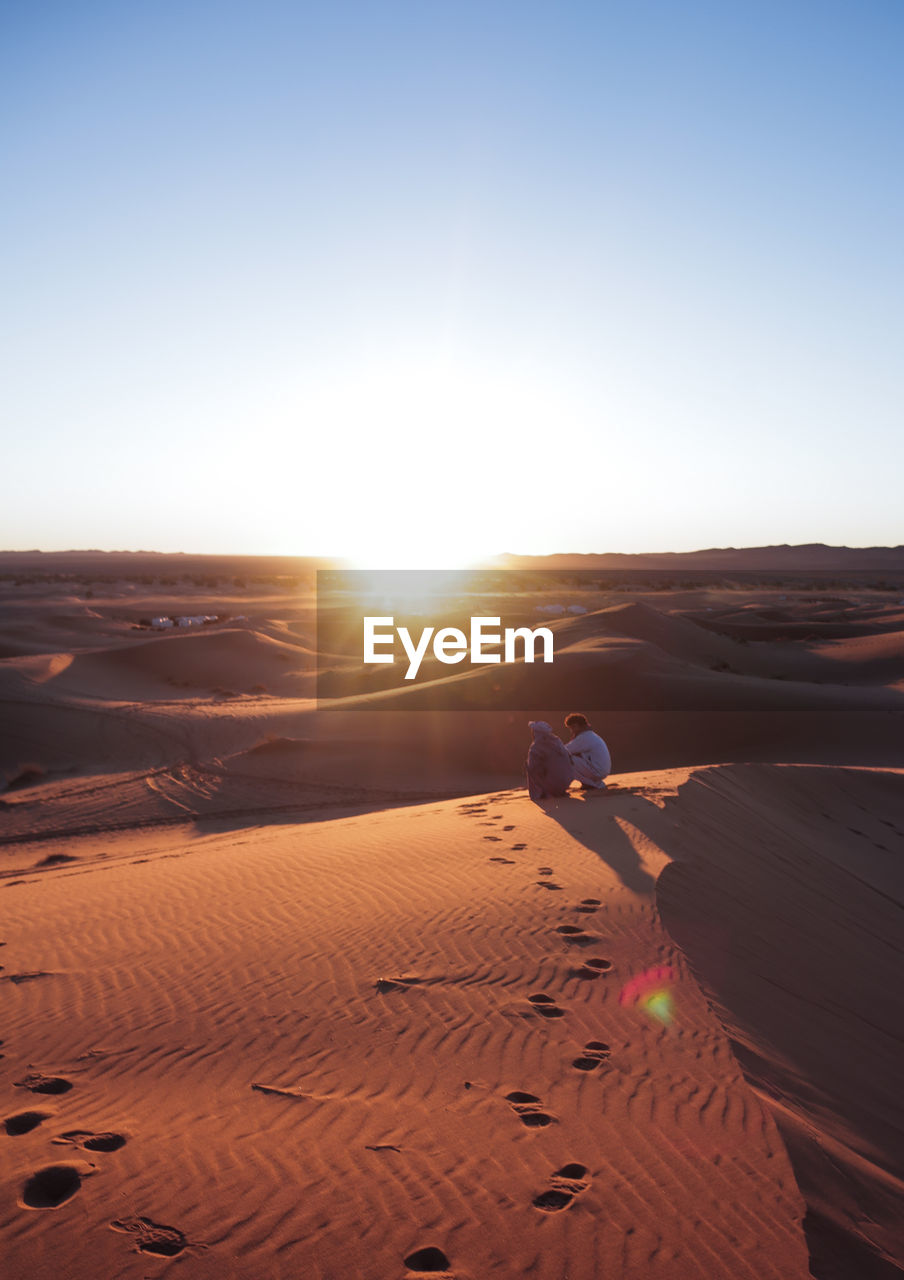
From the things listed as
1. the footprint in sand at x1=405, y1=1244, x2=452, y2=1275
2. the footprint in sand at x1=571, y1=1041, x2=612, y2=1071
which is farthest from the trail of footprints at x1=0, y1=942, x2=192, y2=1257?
the footprint in sand at x1=571, y1=1041, x2=612, y2=1071

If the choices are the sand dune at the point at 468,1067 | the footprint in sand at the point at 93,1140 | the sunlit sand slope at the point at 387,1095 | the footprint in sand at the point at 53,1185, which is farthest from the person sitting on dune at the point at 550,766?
the footprint in sand at the point at 53,1185

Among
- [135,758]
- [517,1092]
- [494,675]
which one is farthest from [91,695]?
[517,1092]

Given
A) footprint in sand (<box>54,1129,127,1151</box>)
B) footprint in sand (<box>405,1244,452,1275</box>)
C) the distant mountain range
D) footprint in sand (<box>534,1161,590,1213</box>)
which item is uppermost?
the distant mountain range

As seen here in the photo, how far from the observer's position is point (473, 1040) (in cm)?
415

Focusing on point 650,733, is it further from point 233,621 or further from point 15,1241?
point 233,621

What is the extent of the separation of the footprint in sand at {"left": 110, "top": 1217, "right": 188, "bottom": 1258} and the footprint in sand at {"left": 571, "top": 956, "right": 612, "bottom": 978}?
102 inches

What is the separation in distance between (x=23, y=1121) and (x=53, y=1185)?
2.03 ft

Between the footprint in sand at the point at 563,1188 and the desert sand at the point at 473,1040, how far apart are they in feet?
0.04

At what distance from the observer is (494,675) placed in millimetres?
20688

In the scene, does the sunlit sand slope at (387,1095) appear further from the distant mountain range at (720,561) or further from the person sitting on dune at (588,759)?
the distant mountain range at (720,561)

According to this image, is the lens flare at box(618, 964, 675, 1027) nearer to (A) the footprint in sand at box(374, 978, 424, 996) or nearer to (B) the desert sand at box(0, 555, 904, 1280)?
(B) the desert sand at box(0, 555, 904, 1280)

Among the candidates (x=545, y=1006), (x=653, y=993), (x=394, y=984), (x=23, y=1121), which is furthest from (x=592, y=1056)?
(x=23, y=1121)

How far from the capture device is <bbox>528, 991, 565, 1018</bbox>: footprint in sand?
4383 millimetres

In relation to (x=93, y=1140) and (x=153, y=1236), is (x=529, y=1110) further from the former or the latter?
(x=93, y=1140)
